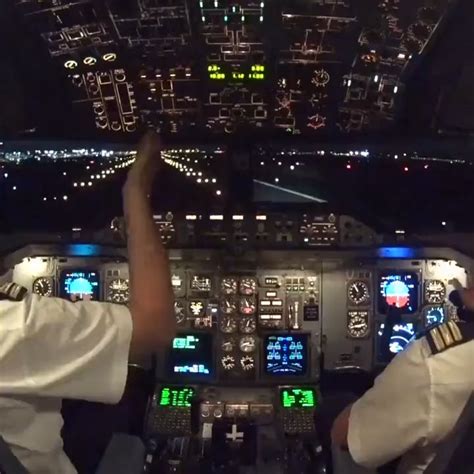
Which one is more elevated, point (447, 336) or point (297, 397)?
point (447, 336)

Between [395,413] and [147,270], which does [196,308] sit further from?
[147,270]

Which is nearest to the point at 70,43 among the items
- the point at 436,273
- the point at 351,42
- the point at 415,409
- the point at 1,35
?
the point at 1,35

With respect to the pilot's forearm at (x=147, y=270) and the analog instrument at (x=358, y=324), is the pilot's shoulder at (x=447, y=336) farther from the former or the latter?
the analog instrument at (x=358, y=324)

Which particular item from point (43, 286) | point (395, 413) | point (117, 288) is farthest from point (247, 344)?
point (395, 413)

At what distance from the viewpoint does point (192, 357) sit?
4.21 metres

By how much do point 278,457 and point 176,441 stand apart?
17.8 inches

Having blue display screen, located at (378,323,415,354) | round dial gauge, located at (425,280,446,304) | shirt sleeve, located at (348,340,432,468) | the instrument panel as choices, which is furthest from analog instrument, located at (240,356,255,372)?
shirt sleeve, located at (348,340,432,468)

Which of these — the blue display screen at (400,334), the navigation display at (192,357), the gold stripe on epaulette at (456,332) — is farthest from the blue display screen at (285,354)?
the gold stripe on epaulette at (456,332)

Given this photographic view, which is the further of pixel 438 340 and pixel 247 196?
pixel 247 196

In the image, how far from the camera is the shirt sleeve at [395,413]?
1.94 m

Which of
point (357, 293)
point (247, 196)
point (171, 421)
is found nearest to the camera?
point (247, 196)

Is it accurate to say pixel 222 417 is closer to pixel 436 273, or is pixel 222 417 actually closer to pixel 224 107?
pixel 436 273

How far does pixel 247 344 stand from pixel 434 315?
0.90m

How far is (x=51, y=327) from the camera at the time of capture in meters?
1.72
